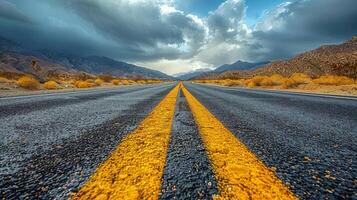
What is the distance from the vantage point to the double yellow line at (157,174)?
25.5 inches

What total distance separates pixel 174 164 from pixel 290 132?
129 centimetres

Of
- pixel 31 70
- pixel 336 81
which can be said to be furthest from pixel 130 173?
pixel 31 70

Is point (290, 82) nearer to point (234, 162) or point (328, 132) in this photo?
point (328, 132)

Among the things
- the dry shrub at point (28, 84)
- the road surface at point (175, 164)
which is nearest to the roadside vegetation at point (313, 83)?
the road surface at point (175, 164)

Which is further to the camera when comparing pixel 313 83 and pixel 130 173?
pixel 313 83

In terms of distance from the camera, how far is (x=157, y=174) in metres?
0.78

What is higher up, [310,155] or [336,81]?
[336,81]

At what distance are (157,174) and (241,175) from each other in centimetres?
39

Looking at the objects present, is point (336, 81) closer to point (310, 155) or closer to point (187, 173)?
point (310, 155)

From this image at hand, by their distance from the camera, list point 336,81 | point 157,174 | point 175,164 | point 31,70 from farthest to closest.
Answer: point 31,70
point 336,81
point 175,164
point 157,174

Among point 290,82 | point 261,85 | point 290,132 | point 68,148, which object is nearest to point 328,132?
point 290,132

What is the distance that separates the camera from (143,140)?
129cm

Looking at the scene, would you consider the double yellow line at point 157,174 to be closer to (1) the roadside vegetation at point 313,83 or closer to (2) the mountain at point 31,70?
(1) the roadside vegetation at point 313,83

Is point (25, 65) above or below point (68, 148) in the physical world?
above
